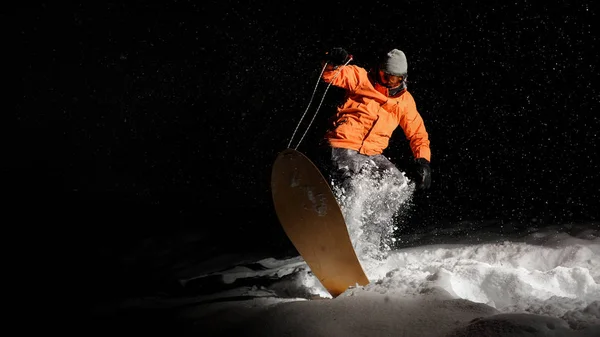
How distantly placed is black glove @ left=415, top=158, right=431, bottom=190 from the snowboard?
50.4 inches

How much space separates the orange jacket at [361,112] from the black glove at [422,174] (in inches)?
15.5

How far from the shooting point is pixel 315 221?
119 inches

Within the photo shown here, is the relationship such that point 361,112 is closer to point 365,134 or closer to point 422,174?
point 365,134

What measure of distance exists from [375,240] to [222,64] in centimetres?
501

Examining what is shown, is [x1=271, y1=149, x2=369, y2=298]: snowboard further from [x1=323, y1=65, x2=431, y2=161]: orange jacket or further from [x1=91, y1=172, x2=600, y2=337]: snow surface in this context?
[x1=323, y1=65, x2=431, y2=161]: orange jacket

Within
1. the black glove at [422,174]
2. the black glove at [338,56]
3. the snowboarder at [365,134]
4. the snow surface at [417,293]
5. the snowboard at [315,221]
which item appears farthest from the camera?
the black glove at [422,174]

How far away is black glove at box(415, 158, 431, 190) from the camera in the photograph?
155 inches

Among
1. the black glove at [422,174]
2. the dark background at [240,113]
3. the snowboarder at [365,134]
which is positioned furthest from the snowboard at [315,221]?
the dark background at [240,113]

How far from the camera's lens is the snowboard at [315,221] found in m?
2.94

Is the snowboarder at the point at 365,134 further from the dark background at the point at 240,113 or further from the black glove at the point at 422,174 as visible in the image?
the dark background at the point at 240,113

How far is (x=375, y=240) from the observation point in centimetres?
385

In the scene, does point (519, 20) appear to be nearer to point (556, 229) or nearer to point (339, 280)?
point (556, 229)

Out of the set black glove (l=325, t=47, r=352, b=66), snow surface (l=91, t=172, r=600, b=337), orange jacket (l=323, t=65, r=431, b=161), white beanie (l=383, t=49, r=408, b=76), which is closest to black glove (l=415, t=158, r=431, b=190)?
snow surface (l=91, t=172, r=600, b=337)

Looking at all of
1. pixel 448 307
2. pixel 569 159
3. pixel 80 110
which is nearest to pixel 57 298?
pixel 448 307
